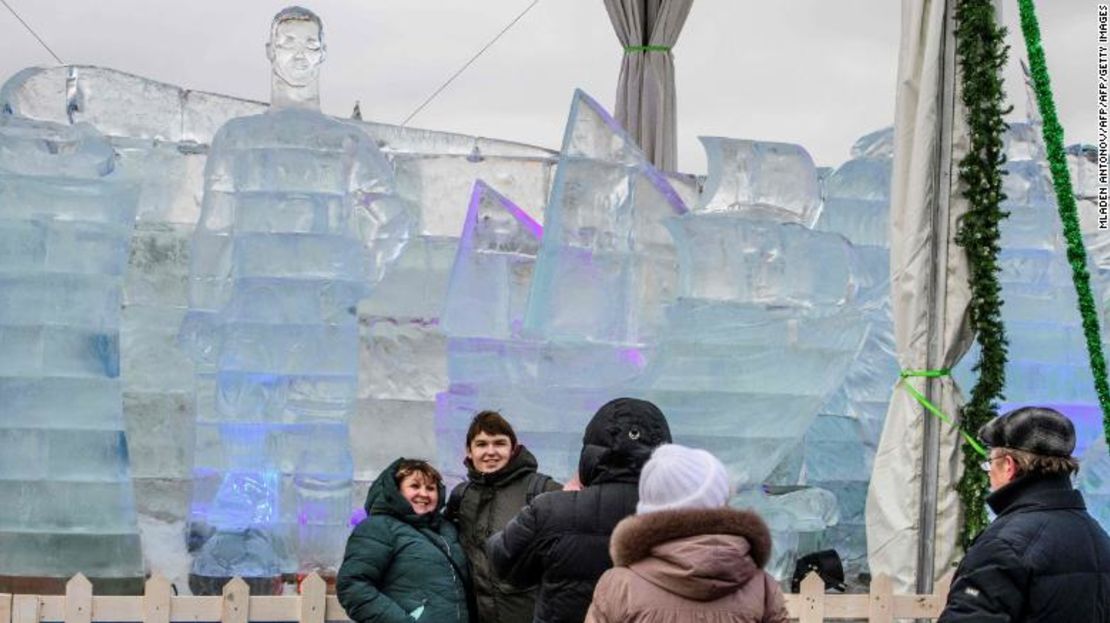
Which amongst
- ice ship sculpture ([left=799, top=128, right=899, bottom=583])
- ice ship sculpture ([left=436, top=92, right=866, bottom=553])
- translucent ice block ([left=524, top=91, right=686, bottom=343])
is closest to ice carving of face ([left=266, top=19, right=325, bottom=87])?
ice ship sculpture ([left=436, top=92, right=866, bottom=553])

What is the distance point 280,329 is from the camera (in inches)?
285

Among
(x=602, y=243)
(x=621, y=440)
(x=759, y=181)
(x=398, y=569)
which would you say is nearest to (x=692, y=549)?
(x=621, y=440)

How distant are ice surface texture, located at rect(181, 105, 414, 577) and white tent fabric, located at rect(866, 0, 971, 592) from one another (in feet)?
7.68

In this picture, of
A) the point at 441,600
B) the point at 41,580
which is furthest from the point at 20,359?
the point at 441,600

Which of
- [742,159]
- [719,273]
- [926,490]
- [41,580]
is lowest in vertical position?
[41,580]

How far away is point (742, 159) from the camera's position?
7.48 metres

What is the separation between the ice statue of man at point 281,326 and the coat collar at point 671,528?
389cm

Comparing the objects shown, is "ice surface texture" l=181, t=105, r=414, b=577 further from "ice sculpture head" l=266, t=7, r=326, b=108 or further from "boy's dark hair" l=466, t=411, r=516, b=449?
"boy's dark hair" l=466, t=411, r=516, b=449

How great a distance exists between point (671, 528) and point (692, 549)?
0.19 feet

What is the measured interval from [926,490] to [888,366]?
8.12 feet

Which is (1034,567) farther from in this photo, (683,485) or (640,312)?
(640,312)

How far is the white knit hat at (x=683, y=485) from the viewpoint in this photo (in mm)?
3543

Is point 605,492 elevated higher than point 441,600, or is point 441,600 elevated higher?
point 605,492

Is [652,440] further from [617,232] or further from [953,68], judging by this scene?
[617,232]
